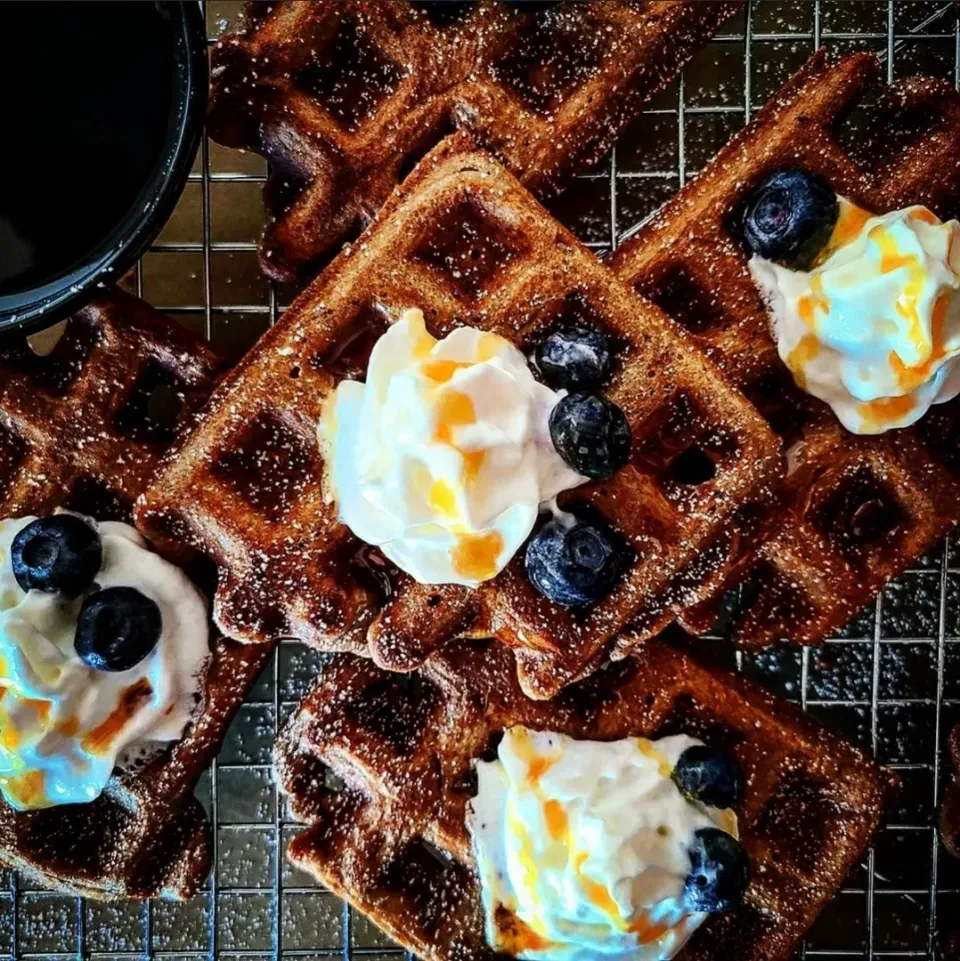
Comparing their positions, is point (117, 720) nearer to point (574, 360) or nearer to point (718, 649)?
point (574, 360)

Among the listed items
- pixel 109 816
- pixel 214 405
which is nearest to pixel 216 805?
pixel 109 816

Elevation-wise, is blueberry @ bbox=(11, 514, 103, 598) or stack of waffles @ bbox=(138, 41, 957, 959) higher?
stack of waffles @ bbox=(138, 41, 957, 959)

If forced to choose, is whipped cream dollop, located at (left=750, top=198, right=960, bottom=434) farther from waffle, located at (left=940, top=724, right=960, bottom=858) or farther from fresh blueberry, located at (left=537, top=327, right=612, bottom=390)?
waffle, located at (left=940, top=724, right=960, bottom=858)

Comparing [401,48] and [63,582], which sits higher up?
[401,48]

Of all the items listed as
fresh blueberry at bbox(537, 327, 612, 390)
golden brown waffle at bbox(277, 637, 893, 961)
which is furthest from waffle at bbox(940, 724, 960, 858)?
fresh blueberry at bbox(537, 327, 612, 390)

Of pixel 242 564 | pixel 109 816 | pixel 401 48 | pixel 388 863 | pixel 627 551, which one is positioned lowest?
pixel 109 816

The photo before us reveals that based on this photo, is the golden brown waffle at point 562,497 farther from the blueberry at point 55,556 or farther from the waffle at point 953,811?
the waffle at point 953,811

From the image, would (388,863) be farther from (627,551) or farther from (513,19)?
(513,19)

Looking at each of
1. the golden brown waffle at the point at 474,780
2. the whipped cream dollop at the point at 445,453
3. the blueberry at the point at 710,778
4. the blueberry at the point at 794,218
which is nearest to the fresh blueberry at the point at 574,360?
the whipped cream dollop at the point at 445,453
